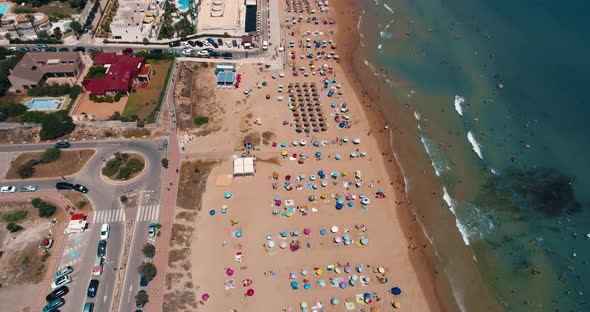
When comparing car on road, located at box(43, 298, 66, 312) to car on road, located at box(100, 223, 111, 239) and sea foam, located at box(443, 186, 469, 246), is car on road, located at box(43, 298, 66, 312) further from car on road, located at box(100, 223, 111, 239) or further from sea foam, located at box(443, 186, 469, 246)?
sea foam, located at box(443, 186, 469, 246)

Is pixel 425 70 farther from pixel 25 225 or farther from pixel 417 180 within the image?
pixel 25 225

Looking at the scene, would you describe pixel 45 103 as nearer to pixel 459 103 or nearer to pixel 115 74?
pixel 115 74

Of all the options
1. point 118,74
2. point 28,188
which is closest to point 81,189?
point 28,188

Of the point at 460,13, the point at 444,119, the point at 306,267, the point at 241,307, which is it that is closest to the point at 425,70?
the point at 444,119

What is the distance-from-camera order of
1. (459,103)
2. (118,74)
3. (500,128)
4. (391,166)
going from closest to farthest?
(391,166), (500,128), (118,74), (459,103)

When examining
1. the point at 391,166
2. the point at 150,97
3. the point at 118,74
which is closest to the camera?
the point at 391,166

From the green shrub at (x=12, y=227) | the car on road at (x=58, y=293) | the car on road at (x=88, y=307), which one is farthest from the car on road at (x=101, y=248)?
the green shrub at (x=12, y=227)

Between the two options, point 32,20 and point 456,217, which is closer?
point 456,217
